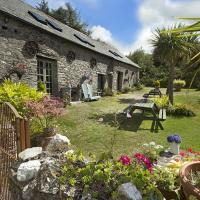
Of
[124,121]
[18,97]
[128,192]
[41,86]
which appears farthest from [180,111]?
[128,192]

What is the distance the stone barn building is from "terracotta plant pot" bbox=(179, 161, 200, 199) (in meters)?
8.73

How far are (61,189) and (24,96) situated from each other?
13.3 feet

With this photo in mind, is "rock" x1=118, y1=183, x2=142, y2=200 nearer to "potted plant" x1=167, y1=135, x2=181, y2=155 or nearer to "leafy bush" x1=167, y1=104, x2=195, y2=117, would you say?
"potted plant" x1=167, y1=135, x2=181, y2=155

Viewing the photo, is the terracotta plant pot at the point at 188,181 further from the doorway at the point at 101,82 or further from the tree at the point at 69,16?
the tree at the point at 69,16

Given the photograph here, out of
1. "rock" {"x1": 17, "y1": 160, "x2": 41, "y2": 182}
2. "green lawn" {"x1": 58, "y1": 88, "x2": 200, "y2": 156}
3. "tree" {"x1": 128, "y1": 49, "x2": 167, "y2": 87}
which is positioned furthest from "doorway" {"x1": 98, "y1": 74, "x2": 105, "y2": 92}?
"rock" {"x1": 17, "y1": 160, "x2": 41, "y2": 182}

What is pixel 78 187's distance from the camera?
97.7 inches

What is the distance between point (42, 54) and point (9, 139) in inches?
341

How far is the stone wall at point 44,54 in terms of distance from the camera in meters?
9.80

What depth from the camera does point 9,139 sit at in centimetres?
382

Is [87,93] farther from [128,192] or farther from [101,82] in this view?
[128,192]

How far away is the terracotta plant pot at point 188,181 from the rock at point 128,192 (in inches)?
16.9

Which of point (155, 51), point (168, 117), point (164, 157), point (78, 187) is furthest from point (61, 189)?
point (155, 51)

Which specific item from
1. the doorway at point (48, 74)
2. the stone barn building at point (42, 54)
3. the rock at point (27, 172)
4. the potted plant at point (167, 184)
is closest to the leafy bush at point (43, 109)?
the rock at point (27, 172)

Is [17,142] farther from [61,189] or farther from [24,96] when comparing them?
[24,96]
